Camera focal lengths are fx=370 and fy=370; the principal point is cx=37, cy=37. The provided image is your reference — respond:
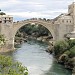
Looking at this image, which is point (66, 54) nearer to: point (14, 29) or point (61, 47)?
point (61, 47)

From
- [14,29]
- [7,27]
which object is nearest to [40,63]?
[7,27]

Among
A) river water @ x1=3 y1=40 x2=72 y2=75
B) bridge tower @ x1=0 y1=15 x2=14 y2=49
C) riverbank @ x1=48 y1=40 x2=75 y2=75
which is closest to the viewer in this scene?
river water @ x1=3 y1=40 x2=72 y2=75

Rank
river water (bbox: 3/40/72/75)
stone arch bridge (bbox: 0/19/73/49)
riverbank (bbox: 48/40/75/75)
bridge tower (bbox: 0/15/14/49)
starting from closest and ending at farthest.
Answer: river water (bbox: 3/40/72/75) → riverbank (bbox: 48/40/75/75) → bridge tower (bbox: 0/15/14/49) → stone arch bridge (bbox: 0/19/73/49)

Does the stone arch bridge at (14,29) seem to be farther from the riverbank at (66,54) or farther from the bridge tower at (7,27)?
the riverbank at (66,54)

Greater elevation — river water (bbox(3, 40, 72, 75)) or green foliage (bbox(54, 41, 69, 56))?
green foliage (bbox(54, 41, 69, 56))

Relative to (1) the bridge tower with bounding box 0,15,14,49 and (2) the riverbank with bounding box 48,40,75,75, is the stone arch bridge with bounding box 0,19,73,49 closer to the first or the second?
(1) the bridge tower with bounding box 0,15,14,49

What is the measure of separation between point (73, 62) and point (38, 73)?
5454mm

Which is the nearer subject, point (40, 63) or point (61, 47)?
point (40, 63)

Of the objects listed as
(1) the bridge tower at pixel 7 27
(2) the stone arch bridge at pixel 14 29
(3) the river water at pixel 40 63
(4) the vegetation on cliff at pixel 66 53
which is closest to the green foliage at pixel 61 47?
(4) the vegetation on cliff at pixel 66 53

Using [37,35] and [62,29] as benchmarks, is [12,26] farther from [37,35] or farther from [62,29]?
[37,35]

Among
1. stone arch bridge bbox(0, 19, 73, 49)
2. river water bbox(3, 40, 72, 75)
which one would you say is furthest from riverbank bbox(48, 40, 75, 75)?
stone arch bridge bbox(0, 19, 73, 49)

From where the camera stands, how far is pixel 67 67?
46125 millimetres

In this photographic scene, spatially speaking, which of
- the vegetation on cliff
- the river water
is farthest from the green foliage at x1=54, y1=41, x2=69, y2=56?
the river water

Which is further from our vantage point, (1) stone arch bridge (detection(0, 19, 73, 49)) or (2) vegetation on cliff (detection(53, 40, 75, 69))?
(1) stone arch bridge (detection(0, 19, 73, 49))
